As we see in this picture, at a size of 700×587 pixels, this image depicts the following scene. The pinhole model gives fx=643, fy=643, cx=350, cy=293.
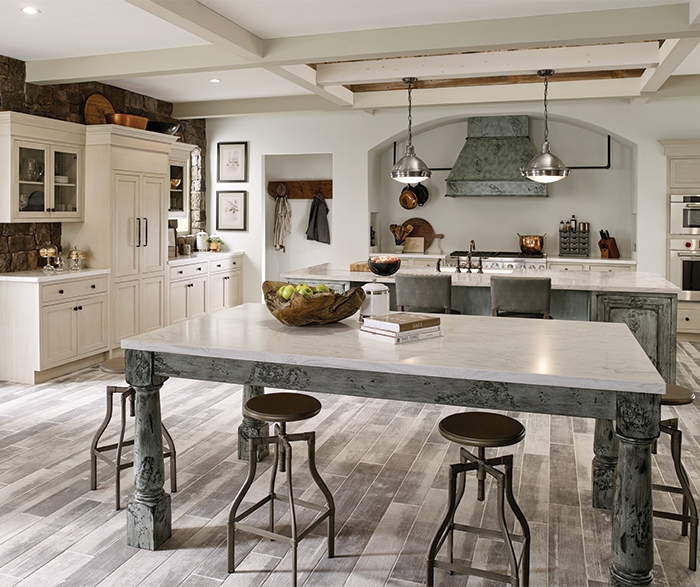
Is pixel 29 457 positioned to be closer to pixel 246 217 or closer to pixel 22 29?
pixel 22 29

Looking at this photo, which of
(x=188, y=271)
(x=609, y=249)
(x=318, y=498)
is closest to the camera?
(x=318, y=498)

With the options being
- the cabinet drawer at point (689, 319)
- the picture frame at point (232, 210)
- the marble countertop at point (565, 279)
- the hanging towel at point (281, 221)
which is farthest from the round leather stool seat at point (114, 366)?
the cabinet drawer at point (689, 319)

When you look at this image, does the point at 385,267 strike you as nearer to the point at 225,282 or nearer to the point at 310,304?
the point at 310,304

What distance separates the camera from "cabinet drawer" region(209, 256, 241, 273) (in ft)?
25.8

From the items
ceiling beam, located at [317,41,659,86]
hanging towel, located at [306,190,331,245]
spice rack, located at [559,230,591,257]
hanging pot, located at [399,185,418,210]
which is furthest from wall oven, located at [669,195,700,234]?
hanging towel, located at [306,190,331,245]

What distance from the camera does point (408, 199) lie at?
8391 millimetres

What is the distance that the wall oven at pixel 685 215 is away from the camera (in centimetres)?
689

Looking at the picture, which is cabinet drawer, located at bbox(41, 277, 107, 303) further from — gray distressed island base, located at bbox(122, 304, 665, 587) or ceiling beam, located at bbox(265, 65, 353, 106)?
gray distressed island base, located at bbox(122, 304, 665, 587)

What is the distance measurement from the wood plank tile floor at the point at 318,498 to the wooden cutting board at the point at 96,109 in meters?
3.00

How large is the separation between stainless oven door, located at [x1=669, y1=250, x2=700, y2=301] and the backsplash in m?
6.38

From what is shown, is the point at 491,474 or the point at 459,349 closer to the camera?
the point at 491,474

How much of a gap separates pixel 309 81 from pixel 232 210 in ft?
10.1

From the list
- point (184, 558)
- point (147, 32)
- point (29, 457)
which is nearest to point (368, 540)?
point (184, 558)

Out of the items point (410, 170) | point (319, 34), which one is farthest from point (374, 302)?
point (410, 170)
